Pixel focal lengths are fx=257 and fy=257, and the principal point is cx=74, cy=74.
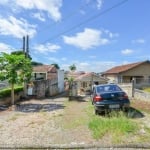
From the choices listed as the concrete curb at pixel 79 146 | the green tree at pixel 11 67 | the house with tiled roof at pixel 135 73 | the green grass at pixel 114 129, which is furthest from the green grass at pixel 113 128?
the house with tiled roof at pixel 135 73

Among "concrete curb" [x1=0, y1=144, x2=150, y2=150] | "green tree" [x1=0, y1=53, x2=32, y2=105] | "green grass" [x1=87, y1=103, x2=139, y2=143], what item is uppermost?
"green tree" [x1=0, y1=53, x2=32, y2=105]

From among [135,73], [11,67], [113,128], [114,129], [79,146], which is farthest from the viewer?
[135,73]

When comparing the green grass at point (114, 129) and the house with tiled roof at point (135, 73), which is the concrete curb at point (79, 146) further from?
the house with tiled roof at point (135, 73)

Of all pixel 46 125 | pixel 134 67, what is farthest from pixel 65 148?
pixel 134 67

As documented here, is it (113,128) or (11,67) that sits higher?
(11,67)

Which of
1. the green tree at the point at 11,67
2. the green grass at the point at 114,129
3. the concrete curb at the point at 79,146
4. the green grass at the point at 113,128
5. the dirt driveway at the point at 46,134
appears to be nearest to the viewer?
the concrete curb at the point at 79,146

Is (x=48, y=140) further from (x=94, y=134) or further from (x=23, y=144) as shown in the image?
(x=94, y=134)

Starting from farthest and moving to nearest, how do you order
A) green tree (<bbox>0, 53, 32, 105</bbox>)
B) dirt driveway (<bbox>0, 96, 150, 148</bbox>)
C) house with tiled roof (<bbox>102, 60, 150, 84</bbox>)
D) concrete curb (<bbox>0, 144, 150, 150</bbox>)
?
house with tiled roof (<bbox>102, 60, 150, 84</bbox>), green tree (<bbox>0, 53, 32, 105</bbox>), dirt driveway (<bbox>0, 96, 150, 148</bbox>), concrete curb (<bbox>0, 144, 150, 150</bbox>)

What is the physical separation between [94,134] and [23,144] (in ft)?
7.59

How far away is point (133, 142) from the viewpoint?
281 inches

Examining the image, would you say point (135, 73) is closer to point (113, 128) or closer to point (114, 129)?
point (113, 128)

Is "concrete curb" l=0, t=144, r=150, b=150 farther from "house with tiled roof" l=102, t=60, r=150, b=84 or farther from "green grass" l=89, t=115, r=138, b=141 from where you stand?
"house with tiled roof" l=102, t=60, r=150, b=84

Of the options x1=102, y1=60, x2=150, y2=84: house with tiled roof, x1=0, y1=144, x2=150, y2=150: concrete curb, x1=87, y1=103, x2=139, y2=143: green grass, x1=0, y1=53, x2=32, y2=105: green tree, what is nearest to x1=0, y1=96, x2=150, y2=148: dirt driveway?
x1=0, y1=144, x2=150, y2=150: concrete curb

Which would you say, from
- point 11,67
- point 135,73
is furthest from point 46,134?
point 135,73
